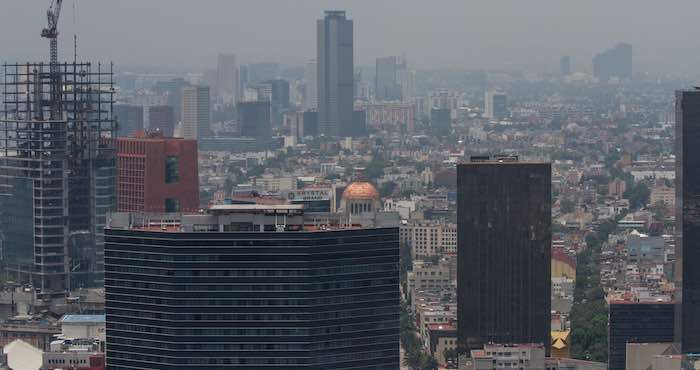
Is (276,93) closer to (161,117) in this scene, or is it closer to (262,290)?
(161,117)

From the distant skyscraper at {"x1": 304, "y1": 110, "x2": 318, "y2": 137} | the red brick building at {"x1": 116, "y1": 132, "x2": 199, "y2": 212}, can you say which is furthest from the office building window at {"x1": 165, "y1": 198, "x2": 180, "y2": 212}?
→ the distant skyscraper at {"x1": 304, "y1": 110, "x2": 318, "y2": 137}

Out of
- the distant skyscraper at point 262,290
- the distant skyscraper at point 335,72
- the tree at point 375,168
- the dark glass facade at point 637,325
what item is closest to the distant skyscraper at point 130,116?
the tree at point 375,168

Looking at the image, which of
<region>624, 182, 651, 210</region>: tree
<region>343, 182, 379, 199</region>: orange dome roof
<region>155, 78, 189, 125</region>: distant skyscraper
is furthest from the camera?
<region>155, 78, 189, 125</region>: distant skyscraper

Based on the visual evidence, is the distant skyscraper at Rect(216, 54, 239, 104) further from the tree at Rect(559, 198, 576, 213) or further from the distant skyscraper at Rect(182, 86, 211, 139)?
the tree at Rect(559, 198, 576, 213)

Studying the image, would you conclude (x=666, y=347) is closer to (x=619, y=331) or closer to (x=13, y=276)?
(x=619, y=331)

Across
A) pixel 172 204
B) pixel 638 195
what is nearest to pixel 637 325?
pixel 172 204

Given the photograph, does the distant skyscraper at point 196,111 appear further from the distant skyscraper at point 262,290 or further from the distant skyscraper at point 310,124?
the distant skyscraper at point 262,290
